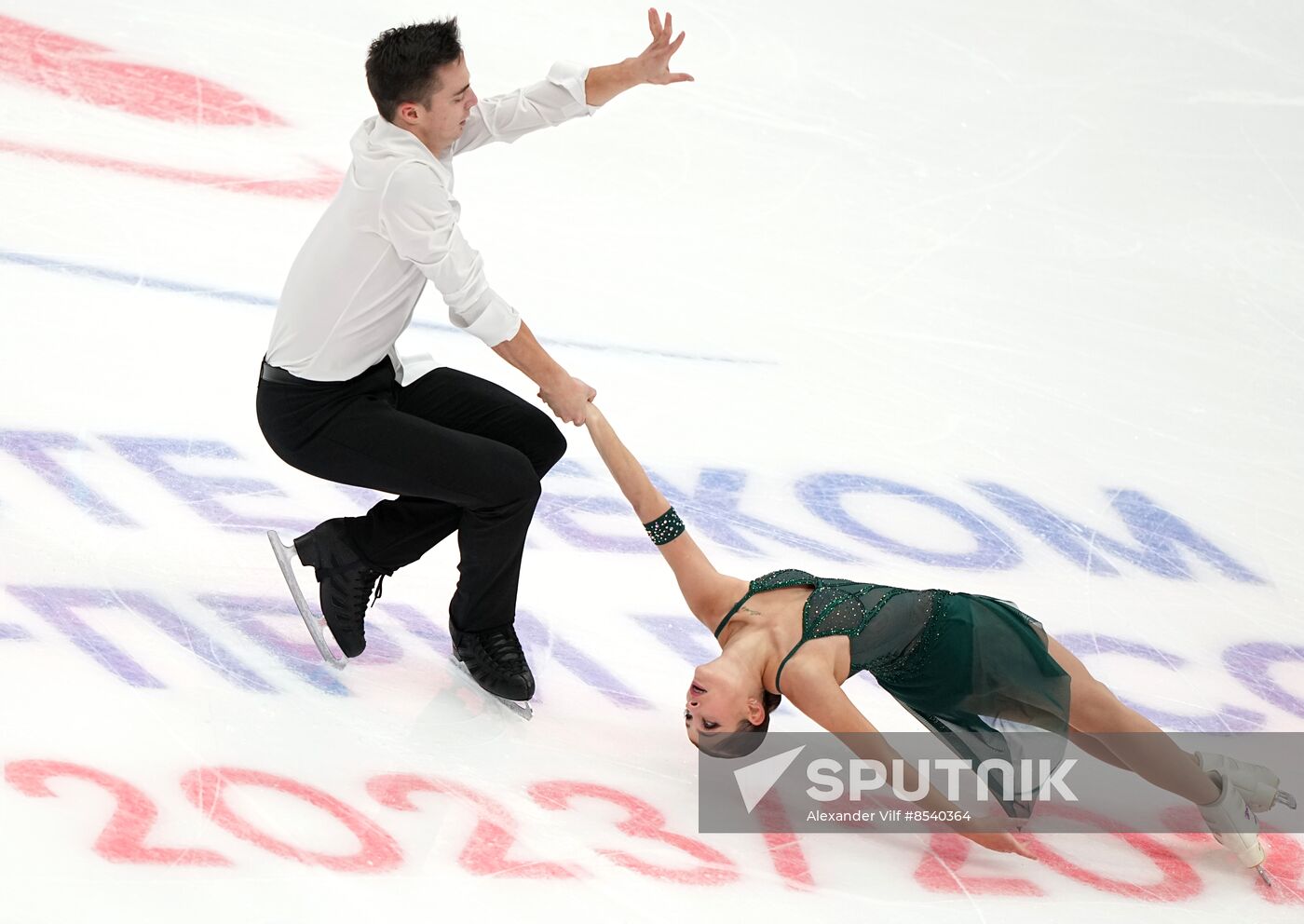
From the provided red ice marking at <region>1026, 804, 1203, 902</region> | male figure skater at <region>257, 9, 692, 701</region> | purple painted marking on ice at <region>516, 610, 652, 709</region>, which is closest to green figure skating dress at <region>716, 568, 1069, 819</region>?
red ice marking at <region>1026, 804, 1203, 902</region>

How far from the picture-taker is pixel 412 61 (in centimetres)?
299

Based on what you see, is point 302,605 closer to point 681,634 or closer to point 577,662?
point 577,662

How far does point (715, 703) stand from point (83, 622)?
1490 mm

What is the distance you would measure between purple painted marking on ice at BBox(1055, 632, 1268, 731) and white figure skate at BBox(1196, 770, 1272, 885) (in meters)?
0.52

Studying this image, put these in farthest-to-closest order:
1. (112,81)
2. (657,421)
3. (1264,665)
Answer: (112,81) → (657,421) → (1264,665)

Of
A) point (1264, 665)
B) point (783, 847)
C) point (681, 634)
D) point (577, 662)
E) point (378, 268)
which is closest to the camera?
point (378, 268)

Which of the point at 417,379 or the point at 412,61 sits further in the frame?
the point at 417,379

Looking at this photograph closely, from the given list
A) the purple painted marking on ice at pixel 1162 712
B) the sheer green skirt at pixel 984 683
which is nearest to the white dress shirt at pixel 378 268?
the sheer green skirt at pixel 984 683

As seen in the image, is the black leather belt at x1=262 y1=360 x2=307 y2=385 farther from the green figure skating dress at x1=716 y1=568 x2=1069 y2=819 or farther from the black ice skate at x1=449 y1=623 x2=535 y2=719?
the green figure skating dress at x1=716 y1=568 x2=1069 y2=819

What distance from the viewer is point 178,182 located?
550 cm

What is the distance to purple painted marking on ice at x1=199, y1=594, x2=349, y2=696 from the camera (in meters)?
3.45

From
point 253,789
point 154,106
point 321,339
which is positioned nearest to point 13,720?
point 253,789

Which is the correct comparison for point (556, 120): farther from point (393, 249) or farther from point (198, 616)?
point (198, 616)

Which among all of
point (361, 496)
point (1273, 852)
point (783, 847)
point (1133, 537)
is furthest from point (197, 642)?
point (1133, 537)
